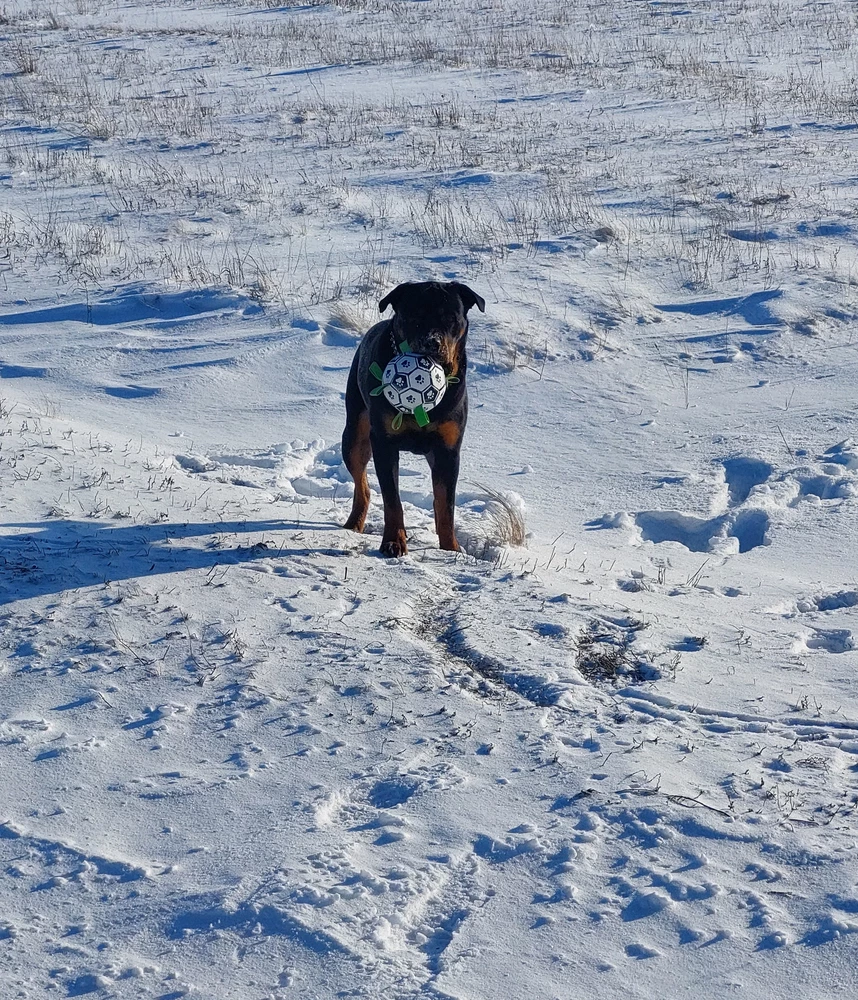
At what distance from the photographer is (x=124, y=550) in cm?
566

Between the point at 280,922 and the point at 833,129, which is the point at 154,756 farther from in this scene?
the point at 833,129

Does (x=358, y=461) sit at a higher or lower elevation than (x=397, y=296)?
lower

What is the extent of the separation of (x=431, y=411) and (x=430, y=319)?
18.4 inches

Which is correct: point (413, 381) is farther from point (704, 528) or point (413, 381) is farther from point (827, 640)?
point (704, 528)

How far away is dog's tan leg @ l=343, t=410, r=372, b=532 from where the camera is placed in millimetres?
6500

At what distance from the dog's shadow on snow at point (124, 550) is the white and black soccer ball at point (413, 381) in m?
0.94

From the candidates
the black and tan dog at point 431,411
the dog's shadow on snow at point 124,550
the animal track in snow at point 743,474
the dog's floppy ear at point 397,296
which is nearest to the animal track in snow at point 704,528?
the animal track in snow at point 743,474

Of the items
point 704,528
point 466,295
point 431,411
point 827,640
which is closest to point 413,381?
point 431,411

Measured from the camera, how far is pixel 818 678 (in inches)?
191

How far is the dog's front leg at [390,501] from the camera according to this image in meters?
5.93

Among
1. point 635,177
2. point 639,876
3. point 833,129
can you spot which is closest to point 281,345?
point 635,177

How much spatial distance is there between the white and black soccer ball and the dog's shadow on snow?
940 mm

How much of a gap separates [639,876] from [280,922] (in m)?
1.08

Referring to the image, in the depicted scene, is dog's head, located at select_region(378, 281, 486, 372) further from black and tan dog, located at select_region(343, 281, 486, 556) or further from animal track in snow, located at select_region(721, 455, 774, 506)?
→ animal track in snow, located at select_region(721, 455, 774, 506)
